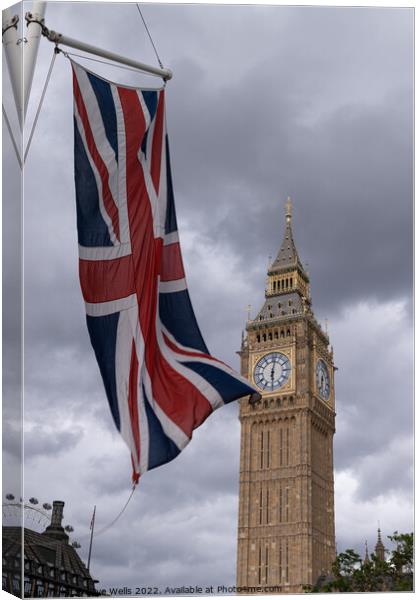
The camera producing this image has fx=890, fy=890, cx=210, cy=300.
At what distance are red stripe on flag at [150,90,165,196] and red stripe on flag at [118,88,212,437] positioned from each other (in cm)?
30

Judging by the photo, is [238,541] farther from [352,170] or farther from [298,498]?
[352,170]

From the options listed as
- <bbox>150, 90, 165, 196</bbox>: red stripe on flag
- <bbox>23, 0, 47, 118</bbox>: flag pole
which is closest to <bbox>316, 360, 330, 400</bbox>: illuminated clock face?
<bbox>150, 90, 165, 196</bbox>: red stripe on flag

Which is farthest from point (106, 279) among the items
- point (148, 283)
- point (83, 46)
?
point (83, 46)

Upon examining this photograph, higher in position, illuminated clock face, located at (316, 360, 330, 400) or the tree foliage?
illuminated clock face, located at (316, 360, 330, 400)

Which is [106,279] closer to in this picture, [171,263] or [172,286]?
[172,286]

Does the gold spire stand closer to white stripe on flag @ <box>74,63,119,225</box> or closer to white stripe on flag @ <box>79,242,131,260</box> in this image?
white stripe on flag @ <box>74,63,119,225</box>

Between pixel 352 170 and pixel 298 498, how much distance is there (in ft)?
177

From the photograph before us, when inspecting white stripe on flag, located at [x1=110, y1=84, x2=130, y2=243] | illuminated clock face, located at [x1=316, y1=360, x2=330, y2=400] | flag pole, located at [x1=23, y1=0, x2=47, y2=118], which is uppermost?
illuminated clock face, located at [x1=316, y1=360, x2=330, y2=400]

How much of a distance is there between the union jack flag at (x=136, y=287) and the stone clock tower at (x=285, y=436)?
66.0 meters

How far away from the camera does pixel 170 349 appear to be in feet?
59.8

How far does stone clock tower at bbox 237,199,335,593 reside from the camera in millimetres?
84312

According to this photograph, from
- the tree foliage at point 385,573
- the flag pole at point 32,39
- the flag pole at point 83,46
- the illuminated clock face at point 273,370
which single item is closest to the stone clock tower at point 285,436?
the illuminated clock face at point 273,370

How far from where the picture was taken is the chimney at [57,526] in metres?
49.2

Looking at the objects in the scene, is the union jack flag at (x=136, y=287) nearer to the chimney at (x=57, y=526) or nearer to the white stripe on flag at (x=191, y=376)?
the white stripe on flag at (x=191, y=376)
